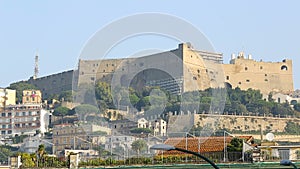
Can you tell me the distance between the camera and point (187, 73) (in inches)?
3445

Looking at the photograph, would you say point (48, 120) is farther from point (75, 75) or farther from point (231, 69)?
point (231, 69)

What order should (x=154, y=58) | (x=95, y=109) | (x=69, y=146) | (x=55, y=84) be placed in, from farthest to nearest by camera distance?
(x=55, y=84)
(x=154, y=58)
(x=95, y=109)
(x=69, y=146)

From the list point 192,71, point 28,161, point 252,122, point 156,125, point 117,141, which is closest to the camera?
point 28,161

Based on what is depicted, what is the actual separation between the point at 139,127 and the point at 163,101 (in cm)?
284

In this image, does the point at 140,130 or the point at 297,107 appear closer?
the point at 140,130

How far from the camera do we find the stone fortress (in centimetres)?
8188

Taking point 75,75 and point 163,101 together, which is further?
point 75,75

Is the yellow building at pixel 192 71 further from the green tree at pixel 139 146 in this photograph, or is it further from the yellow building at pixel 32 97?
the green tree at pixel 139 146

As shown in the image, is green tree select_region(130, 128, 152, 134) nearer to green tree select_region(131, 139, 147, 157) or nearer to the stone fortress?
the stone fortress

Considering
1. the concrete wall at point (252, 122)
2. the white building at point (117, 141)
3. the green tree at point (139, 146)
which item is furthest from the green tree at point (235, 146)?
the concrete wall at point (252, 122)

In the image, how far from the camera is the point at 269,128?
264ft

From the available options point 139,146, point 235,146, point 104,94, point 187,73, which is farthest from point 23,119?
point 235,146

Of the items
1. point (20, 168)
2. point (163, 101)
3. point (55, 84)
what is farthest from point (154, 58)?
point (20, 168)

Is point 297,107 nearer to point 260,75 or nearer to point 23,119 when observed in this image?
point 260,75
